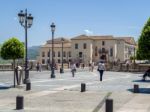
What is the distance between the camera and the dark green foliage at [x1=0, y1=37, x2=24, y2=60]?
29.0 meters

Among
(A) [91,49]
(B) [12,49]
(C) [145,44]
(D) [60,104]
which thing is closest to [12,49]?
(B) [12,49]

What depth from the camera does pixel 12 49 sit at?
28984 mm

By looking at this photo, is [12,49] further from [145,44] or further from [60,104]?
[60,104]

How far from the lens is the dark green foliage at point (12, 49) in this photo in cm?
2900

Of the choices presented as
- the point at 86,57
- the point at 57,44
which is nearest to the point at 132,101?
the point at 86,57

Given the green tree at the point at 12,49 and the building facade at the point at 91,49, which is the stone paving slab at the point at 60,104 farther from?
the building facade at the point at 91,49

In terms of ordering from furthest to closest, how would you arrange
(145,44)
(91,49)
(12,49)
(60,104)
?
(91,49)
(12,49)
(145,44)
(60,104)

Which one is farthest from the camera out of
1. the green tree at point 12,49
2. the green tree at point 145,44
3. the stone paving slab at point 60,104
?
the green tree at point 12,49

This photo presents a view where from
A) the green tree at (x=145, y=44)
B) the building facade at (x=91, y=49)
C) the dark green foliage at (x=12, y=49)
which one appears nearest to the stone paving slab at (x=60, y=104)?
the green tree at (x=145, y=44)

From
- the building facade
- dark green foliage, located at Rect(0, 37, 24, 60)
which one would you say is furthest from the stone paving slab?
the building facade

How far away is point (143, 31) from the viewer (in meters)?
26.5

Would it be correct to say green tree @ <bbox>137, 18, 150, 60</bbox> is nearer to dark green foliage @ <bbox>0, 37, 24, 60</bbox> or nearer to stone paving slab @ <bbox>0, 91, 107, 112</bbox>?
stone paving slab @ <bbox>0, 91, 107, 112</bbox>

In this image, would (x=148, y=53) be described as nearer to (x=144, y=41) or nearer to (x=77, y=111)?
(x=144, y=41)

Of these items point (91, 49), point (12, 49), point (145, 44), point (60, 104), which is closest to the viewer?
point (60, 104)
